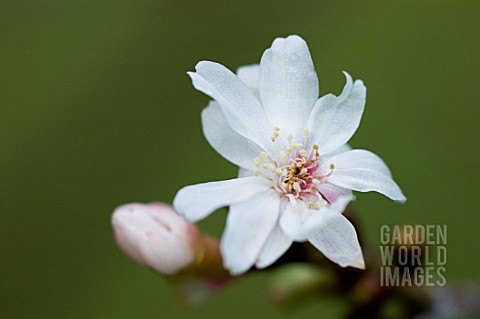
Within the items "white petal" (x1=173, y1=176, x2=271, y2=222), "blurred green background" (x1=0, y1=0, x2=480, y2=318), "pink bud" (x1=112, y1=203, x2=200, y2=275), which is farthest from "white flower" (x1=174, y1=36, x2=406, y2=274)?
"blurred green background" (x1=0, y1=0, x2=480, y2=318)

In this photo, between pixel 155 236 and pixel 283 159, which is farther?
pixel 155 236

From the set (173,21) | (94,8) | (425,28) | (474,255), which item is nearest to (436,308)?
(474,255)

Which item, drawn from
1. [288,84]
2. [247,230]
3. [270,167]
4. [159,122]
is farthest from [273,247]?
[159,122]

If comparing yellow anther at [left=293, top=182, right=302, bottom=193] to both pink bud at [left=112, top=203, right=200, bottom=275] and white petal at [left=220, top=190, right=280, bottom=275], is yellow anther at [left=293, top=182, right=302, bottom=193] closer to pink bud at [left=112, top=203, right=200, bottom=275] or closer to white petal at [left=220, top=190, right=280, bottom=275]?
white petal at [left=220, top=190, right=280, bottom=275]

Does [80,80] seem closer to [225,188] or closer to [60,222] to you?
[60,222]

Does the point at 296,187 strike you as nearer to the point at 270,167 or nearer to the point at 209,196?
the point at 270,167

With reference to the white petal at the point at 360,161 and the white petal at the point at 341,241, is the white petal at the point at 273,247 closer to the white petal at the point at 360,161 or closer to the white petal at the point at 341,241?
the white petal at the point at 341,241
